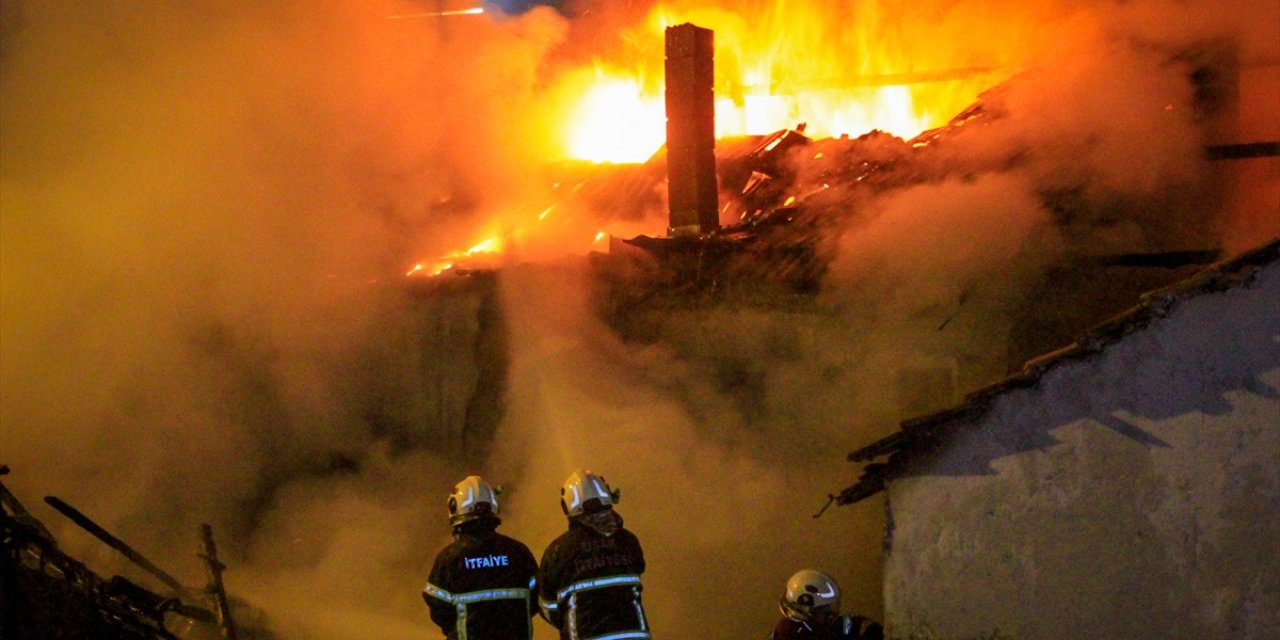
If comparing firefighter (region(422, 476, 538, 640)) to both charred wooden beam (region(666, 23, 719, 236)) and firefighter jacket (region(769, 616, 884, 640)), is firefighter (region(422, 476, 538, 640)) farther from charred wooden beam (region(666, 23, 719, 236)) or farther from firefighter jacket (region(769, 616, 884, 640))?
charred wooden beam (region(666, 23, 719, 236))

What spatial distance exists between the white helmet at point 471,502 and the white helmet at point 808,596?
1.58 meters

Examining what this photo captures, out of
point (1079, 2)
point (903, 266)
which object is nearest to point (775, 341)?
point (903, 266)

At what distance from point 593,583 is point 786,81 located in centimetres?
991

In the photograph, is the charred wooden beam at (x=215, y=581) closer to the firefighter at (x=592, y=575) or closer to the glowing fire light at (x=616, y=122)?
the firefighter at (x=592, y=575)

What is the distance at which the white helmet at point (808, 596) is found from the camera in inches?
237

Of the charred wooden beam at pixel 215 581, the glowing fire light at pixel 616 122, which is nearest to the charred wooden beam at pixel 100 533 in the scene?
the charred wooden beam at pixel 215 581

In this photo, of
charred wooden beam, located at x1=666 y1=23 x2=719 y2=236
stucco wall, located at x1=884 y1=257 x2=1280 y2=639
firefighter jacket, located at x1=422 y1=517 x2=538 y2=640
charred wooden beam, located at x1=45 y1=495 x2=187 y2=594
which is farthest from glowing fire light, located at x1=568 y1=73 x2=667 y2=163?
firefighter jacket, located at x1=422 y1=517 x2=538 y2=640

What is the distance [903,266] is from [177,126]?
783cm

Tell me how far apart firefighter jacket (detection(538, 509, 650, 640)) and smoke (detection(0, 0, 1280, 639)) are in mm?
2928

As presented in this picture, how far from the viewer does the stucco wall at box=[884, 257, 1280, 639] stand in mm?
6125

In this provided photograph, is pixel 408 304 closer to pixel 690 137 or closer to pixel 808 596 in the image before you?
pixel 690 137

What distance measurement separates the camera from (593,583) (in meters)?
5.99

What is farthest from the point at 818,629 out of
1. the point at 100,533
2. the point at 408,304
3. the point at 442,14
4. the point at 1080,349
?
the point at 442,14

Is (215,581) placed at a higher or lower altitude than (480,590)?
higher
